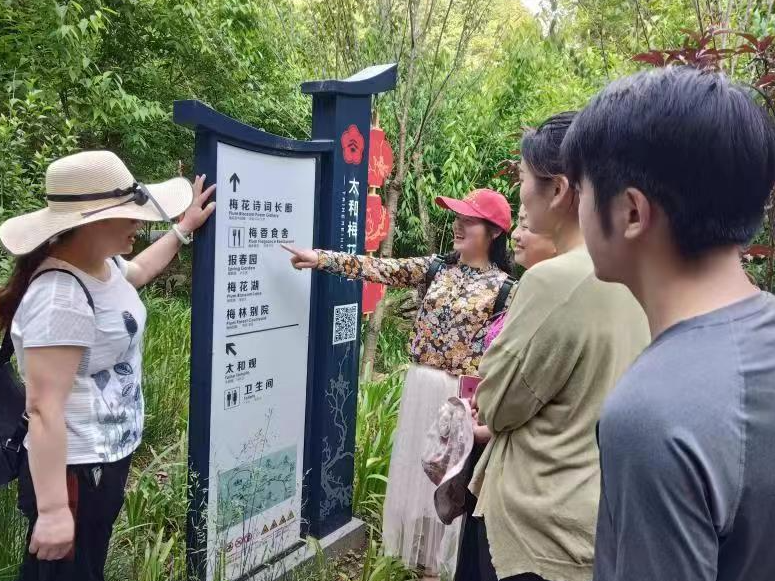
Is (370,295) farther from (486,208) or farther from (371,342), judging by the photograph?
(486,208)

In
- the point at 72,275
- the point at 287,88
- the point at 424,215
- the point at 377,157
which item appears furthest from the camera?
the point at 424,215

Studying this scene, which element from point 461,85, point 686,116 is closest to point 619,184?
point 686,116

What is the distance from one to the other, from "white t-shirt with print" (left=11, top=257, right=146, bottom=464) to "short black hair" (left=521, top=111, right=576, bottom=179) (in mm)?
1091

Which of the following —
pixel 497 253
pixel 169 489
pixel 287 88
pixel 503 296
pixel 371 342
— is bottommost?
pixel 169 489

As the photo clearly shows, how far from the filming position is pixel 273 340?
95.9 inches

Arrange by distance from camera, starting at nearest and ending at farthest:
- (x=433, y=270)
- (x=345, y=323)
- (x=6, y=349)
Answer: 1. (x=6, y=349)
2. (x=433, y=270)
3. (x=345, y=323)

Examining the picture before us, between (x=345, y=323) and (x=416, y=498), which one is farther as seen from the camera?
(x=345, y=323)

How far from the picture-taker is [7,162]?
3.00m

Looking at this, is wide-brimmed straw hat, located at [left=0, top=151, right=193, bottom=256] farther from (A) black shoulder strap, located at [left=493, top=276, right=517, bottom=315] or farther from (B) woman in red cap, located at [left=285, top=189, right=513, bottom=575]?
(A) black shoulder strap, located at [left=493, top=276, right=517, bottom=315]

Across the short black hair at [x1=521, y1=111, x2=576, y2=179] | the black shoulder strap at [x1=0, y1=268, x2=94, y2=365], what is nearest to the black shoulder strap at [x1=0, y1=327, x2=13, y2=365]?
the black shoulder strap at [x1=0, y1=268, x2=94, y2=365]

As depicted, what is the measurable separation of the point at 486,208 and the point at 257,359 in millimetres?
1086

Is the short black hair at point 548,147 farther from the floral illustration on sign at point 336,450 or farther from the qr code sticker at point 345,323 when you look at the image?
the floral illustration on sign at point 336,450

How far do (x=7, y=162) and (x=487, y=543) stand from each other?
8.95 ft

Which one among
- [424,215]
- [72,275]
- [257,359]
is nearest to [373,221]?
[257,359]
